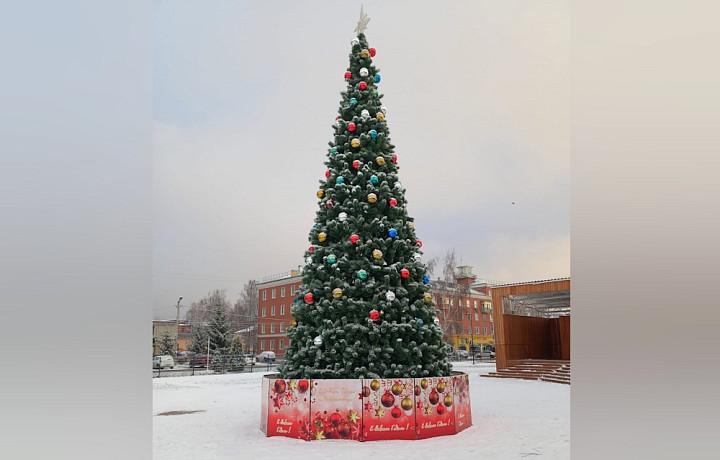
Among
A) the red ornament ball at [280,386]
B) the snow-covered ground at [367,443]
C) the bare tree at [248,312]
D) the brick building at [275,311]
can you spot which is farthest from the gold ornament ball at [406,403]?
the bare tree at [248,312]

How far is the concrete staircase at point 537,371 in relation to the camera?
1717 centimetres

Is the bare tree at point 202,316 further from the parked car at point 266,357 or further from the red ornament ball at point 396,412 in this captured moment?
the red ornament ball at point 396,412

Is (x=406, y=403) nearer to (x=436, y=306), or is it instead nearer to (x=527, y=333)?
(x=527, y=333)

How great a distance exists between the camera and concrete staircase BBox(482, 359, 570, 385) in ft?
56.3

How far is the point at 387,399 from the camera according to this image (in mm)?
6984

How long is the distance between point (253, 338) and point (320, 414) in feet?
116

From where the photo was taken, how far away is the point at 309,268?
8086 millimetres

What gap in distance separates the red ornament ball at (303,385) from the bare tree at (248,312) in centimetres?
3363

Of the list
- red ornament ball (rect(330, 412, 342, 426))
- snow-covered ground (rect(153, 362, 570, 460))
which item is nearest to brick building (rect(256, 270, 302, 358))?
snow-covered ground (rect(153, 362, 570, 460))

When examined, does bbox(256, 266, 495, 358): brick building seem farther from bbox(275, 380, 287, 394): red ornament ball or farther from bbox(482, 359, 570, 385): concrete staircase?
bbox(275, 380, 287, 394): red ornament ball

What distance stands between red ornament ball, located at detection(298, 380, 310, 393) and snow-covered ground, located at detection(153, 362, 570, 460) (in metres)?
0.59

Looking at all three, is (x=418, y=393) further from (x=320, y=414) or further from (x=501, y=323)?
(x=501, y=323)

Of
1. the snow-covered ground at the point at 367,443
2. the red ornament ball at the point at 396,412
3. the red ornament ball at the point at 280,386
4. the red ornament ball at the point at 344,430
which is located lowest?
the snow-covered ground at the point at 367,443
